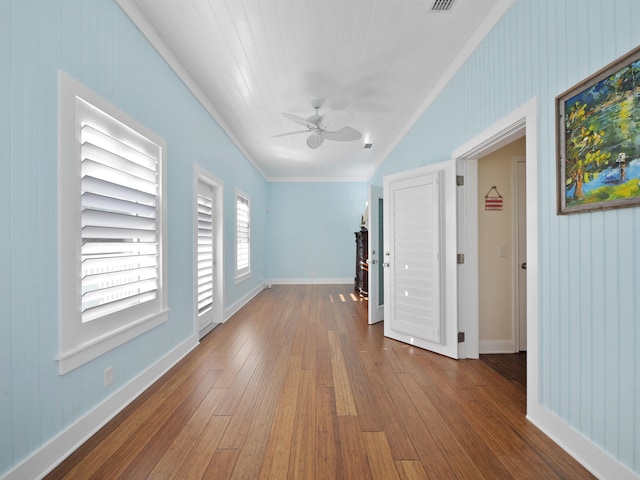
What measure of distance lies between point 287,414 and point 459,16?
10.3ft

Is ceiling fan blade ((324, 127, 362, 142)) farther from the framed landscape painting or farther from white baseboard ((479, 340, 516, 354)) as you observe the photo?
white baseboard ((479, 340, 516, 354))

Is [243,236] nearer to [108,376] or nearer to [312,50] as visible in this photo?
[312,50]

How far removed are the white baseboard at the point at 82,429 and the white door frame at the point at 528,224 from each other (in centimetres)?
271

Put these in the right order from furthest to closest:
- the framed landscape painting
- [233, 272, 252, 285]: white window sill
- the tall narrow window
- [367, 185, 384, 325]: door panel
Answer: the tall narrow window → [233, 272, 252, 285]: white window sill → [367, 185, 384, 325]: door panel → the framed landscape painting

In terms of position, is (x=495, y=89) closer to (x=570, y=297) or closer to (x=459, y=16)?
(x=459, y=16)

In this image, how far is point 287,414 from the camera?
1.96 meters

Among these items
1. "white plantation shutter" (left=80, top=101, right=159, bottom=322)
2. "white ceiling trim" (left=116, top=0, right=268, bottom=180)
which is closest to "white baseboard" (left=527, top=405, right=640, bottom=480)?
"white plantation shutter" (left=80, top=101, right=159, bottom=322)

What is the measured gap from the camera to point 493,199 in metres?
3.06

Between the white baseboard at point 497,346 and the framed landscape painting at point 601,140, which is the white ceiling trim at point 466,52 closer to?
the framed landscape painting at point 601,140

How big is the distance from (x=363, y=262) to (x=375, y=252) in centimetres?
184

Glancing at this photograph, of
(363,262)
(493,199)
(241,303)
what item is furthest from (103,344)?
(363,262)

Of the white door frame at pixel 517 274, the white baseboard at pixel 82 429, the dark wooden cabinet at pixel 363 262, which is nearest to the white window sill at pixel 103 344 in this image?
the white baseboard at pixel 82 429

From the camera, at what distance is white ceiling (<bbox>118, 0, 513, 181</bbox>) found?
2195 millimetres

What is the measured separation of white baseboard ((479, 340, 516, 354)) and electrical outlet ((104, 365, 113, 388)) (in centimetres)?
322
